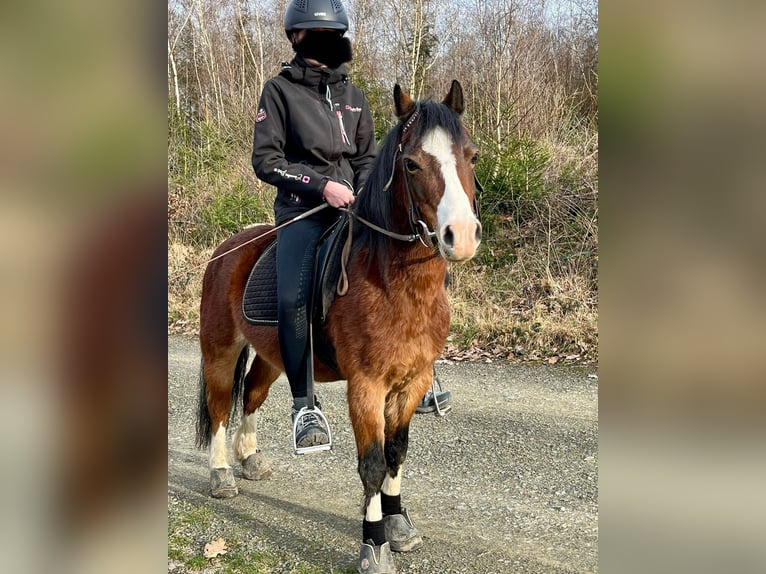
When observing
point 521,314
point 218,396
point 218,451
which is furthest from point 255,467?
point 521,314

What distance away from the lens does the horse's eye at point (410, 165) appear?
2836 mm

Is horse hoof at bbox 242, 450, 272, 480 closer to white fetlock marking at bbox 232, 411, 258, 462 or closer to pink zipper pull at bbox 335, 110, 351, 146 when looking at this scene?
white fetlock marking at bbox 232, 411, 258, 462

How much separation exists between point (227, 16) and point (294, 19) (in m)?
12.1

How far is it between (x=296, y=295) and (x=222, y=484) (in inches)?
65.4

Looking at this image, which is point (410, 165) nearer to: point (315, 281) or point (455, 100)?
point (455, 100)

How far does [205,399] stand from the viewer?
15.3ft

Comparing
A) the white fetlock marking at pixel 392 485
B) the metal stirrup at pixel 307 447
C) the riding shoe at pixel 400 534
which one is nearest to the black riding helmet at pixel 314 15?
the metal stirrup at pixel 307 447

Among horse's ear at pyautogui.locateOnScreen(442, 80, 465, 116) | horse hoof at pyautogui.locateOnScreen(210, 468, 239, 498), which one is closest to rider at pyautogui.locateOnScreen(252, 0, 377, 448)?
horse's ear at pyautogui.locateOnScreen(442, 80, 465, 116)
